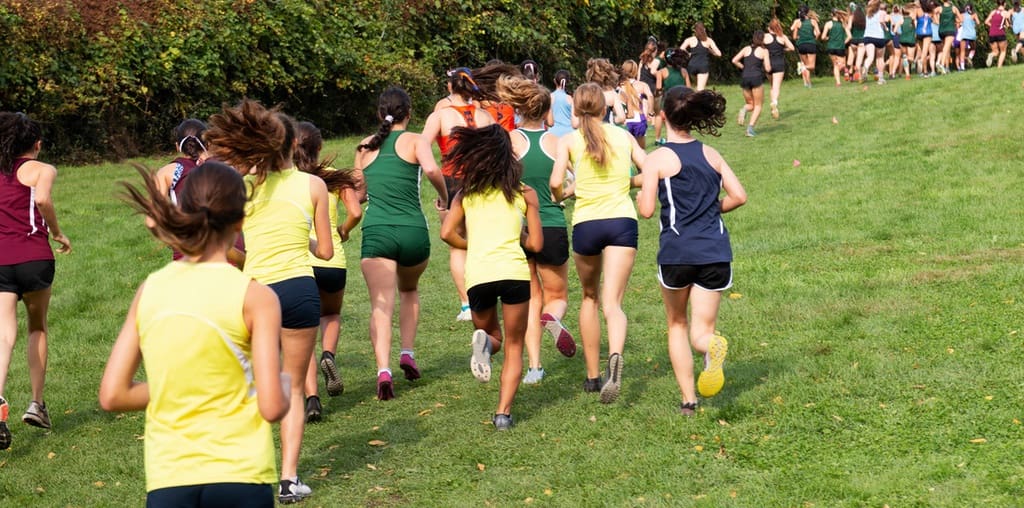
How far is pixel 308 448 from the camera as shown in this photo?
7.25m

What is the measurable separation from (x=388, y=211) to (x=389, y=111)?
2.26 feet

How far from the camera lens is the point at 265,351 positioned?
3627mm

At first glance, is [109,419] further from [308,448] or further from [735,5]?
[735,5]

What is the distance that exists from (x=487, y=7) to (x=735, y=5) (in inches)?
373

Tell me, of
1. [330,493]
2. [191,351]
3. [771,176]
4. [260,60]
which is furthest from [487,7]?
[191,351]

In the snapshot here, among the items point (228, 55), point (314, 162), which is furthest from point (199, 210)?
point (228, 55)

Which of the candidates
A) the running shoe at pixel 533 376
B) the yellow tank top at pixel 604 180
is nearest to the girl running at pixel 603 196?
the yellow tank top at pixel 604 180

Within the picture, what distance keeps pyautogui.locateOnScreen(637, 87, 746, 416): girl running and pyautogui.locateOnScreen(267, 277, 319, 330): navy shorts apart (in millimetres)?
2000

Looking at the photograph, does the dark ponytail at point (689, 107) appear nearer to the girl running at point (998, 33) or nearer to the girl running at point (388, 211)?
the girl running at point (388, 211)

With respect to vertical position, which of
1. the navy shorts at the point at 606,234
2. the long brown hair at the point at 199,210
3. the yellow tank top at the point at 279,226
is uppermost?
the long brown hair at the point at 199,210

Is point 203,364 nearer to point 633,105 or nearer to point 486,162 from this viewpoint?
point 486,162

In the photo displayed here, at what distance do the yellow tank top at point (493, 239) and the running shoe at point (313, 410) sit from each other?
150 cm

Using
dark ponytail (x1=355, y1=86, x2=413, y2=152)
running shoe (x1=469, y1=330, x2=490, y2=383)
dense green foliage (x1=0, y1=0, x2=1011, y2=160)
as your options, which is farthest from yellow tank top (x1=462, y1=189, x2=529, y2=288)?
dense green foliage (x1=0, y1=0, x2=1011, y2=160)

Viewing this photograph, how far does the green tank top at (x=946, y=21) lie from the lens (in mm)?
30078
